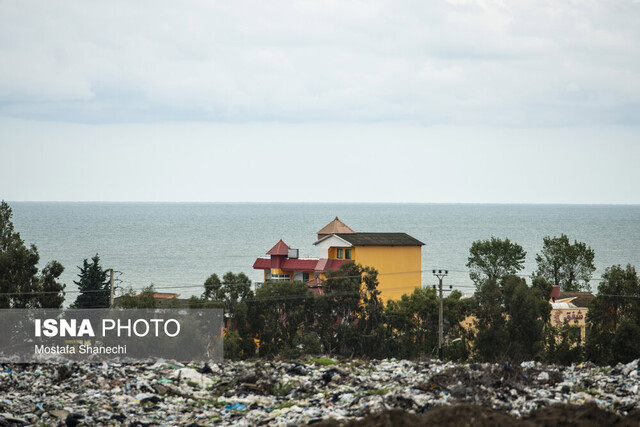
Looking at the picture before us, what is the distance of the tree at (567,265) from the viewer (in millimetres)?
53219

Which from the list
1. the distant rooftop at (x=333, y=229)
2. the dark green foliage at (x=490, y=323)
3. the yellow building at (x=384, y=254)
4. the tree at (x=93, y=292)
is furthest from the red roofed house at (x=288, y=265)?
the dark green foliage at (x=490, y=323)

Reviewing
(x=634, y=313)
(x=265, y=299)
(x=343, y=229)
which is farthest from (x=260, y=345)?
(x=343, y=229)

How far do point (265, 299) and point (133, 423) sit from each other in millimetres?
17219

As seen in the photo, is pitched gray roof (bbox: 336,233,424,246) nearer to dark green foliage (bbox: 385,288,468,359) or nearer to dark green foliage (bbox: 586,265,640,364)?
dark green foliage (bbox: 385,288,468,359)

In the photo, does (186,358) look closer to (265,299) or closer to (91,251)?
(265,299)

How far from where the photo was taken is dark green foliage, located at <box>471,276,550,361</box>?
25.7 meters

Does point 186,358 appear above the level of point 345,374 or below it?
below

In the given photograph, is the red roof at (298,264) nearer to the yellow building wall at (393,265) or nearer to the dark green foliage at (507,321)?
the yellow building wall at (393,265)

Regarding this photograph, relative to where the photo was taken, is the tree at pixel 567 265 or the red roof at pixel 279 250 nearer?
the red roof at pixel 279 250

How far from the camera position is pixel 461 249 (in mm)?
116312

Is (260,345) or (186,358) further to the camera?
(260,345)

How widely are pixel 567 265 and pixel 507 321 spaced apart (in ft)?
99.2

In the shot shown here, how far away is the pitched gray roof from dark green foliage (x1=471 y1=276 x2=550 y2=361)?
14722 millimetres

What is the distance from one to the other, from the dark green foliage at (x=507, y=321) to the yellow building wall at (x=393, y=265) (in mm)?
14196
